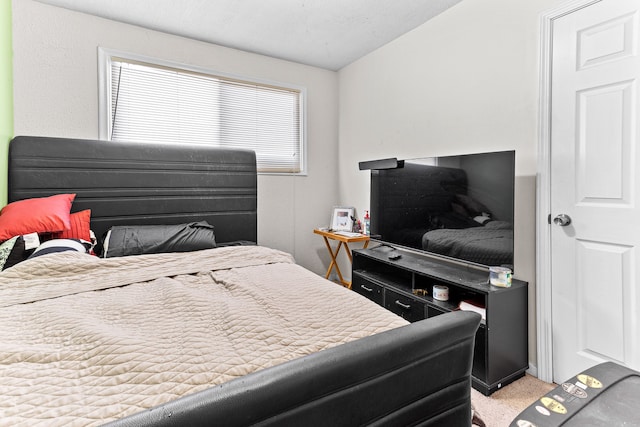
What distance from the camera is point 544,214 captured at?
1.93 meters

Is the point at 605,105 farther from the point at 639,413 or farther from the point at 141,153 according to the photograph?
the point at 141,153

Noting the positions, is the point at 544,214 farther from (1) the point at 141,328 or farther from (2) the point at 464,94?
(1) the point at 141,328

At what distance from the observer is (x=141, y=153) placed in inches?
105

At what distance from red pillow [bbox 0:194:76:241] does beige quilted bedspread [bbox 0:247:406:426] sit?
1.74ft

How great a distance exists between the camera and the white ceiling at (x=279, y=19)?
8.05 ft

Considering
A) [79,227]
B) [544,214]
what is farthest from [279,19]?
[544,214]

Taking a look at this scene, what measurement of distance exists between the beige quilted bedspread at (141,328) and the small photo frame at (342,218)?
1762 mm

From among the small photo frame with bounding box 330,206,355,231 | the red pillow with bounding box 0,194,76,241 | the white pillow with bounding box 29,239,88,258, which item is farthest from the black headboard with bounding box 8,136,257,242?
the small photo frame with bounding box 330,206,355,231

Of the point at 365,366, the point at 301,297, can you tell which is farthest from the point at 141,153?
the point at 365,366

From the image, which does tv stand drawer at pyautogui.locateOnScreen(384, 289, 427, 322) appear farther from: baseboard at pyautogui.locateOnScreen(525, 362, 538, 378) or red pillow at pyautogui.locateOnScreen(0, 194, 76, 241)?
red pillow at pyautogui.locateOnScreen(0, 194, 76, 241)

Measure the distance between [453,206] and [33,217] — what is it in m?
2.74

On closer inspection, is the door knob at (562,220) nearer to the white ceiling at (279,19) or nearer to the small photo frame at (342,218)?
the white ceiling at (279,19)

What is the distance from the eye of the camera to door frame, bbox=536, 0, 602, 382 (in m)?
1.90

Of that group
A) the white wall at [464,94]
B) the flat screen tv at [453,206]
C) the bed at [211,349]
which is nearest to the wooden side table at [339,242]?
the flat screen tv at [453,206]
